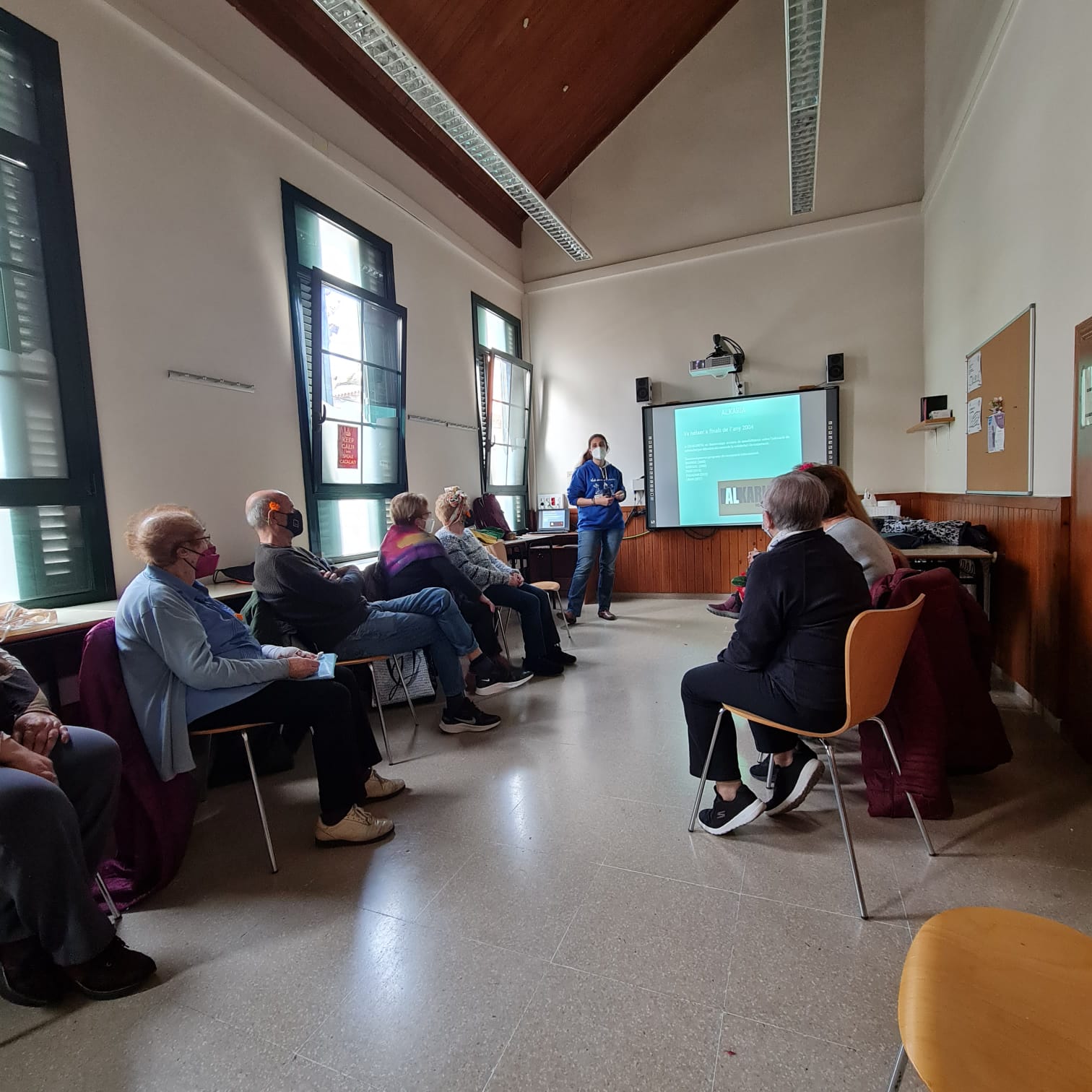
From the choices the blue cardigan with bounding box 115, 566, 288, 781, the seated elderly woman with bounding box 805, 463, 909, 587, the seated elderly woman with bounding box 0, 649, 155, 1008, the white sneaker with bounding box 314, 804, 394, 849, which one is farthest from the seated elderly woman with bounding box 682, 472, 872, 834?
the seated elderly woman with bounding box 0, 649, 155, 1008

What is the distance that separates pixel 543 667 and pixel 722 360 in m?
3.47

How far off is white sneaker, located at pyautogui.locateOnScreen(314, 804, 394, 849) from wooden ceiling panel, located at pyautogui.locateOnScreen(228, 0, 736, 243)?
4.11 meters

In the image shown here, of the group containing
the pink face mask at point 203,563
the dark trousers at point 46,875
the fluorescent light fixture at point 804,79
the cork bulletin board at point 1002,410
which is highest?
the fluorescent light fixture at point 804,79

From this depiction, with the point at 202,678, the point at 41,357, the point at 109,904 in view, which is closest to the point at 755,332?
the point at 41,357

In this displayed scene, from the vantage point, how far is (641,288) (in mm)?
6012

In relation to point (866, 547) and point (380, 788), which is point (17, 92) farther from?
point (866, 547)

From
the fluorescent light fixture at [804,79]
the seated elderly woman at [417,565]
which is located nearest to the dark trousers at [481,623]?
the seated elderly woman at [417,565]

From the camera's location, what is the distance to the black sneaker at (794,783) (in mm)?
1824

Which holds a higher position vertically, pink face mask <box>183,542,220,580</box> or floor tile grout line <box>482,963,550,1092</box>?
pink face mask <box>183,542,220,580</box>

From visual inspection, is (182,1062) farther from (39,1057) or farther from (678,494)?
(678,494)

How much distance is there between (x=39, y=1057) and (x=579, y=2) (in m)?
6.08

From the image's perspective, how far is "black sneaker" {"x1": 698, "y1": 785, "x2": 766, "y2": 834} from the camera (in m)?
1.79

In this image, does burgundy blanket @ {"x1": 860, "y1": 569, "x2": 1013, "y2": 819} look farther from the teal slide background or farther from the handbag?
the teal slide background

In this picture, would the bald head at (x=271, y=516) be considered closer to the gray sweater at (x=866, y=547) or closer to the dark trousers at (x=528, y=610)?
the dark trousers at (x=528, y=610)
